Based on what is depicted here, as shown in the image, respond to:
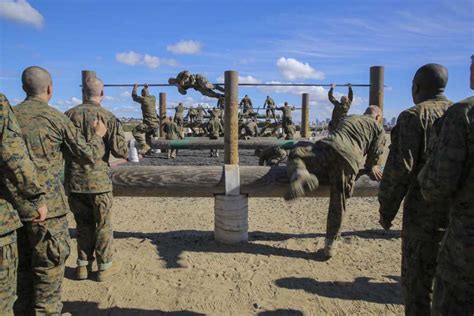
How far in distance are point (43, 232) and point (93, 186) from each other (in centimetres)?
100

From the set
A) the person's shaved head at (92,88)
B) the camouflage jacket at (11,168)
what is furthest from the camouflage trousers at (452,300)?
the person's shaved head at (92,88)

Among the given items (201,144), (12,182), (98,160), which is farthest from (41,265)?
(201,144)

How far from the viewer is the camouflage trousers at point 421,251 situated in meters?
2.29

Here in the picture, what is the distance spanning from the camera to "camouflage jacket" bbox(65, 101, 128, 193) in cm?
337

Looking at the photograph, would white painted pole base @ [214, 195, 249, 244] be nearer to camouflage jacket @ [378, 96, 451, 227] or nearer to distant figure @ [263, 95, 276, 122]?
camouflage jacket @ [378, 96, 451, 227]

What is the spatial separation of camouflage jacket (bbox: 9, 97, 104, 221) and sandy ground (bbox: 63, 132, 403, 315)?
114 centimetres

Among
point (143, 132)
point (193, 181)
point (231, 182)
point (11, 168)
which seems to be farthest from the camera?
point (143, 132)

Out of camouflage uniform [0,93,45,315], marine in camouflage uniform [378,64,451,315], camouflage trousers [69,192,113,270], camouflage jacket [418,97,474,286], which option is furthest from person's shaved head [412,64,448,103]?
camouflage trousers [69,192,113,270]

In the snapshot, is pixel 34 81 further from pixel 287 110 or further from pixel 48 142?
pixel 287 110

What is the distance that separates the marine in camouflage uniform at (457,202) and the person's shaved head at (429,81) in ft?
2.75

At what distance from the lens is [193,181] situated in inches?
177

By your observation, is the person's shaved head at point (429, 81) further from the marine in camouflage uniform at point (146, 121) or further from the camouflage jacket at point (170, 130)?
the camouflage jacket at point (170, 130)

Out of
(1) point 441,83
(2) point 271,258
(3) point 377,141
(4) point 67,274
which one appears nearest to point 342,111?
(3) point 377,141

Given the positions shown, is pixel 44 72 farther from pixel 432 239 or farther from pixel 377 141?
pixel 377 141
